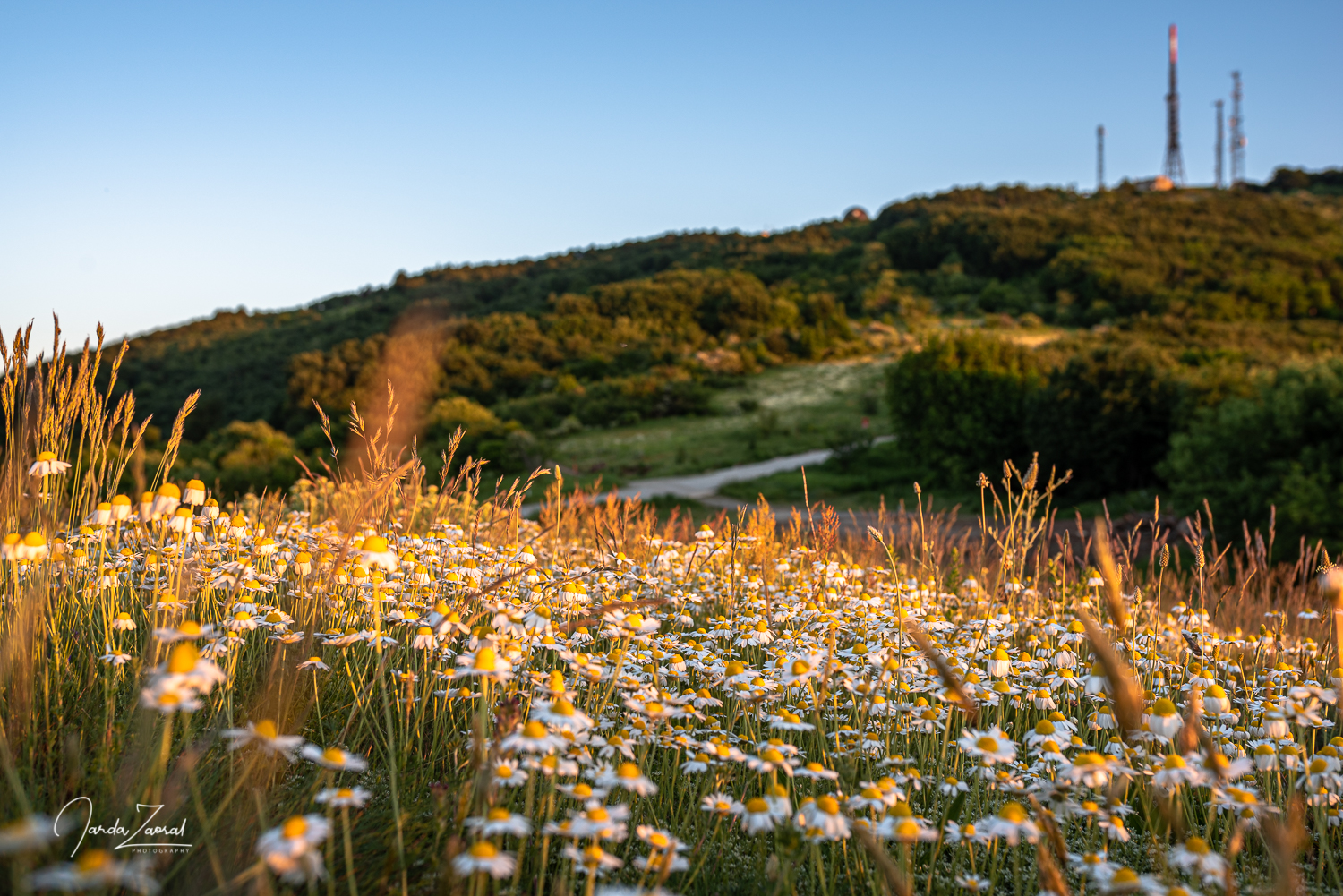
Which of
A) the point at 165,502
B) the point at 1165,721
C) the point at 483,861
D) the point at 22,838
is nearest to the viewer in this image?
the point at 22,838

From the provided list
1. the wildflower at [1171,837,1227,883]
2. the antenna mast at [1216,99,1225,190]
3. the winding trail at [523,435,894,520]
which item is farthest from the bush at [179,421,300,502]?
the antenna mast at [1216,99,1225,190]

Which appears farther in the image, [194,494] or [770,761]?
[194,494]

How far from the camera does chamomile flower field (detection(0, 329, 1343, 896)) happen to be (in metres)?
1.46

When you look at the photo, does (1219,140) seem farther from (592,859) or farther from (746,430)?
(592,859)

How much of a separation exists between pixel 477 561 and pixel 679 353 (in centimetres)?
3416

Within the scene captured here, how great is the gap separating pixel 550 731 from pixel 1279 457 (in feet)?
45.8

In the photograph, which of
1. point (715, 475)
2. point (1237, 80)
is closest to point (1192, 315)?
point (715, 475)

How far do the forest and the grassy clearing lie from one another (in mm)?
1550

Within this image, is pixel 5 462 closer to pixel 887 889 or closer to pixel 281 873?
pixel 281 873

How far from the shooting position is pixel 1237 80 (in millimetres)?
57938

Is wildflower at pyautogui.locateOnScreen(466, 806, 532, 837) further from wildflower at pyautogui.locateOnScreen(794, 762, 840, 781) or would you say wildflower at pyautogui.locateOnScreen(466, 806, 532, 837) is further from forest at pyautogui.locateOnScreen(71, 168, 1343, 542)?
forest at pyautogui.locateOnScreen(71, 168, 1343, 542)

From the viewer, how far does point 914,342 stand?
35.9 m

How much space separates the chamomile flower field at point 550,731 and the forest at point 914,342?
251 inches

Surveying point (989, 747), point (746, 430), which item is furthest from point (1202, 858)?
point (746, 430)
